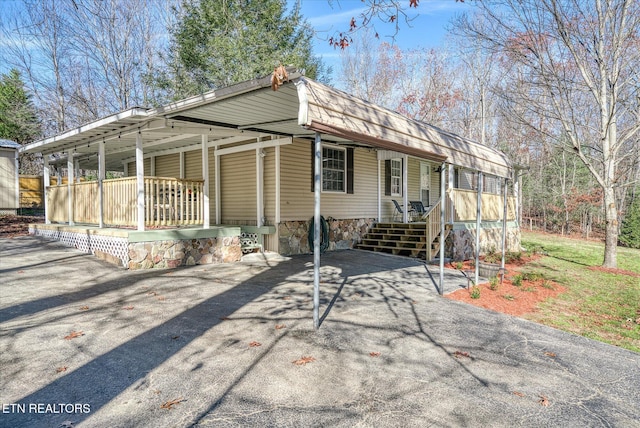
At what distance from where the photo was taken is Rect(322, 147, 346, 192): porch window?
10102mm

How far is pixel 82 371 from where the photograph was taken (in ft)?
9.81

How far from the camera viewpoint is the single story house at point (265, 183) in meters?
5.27

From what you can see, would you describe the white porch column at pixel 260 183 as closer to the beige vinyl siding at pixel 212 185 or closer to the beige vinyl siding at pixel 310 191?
the beige vinyl siding at pixel 310 191

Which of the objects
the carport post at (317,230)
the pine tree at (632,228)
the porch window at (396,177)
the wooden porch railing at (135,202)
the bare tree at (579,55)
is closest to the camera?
the carport post at (317,230)

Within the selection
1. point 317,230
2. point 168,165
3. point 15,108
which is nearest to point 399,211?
point 168,165

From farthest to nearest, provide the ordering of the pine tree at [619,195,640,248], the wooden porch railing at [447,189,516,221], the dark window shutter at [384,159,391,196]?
1. the pine tree at [619,195,640,248]
2. the dark window shutter at [384,159,391,196]
3. the wooden porch railing at [447,189,516,221]

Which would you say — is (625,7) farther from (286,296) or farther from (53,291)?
(53,291)

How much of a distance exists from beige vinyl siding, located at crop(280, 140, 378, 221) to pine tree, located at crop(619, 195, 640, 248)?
582 inches

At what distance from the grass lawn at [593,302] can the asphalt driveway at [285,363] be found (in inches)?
28.8

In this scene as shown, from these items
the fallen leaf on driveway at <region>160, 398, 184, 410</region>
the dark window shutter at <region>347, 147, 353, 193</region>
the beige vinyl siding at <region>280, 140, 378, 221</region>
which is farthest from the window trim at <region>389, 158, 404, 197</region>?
the fallen leaf on driveway at <region>160, 398, 184, 410</region>

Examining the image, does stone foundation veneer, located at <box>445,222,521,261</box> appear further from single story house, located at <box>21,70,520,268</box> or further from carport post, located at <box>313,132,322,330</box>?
carport post, located at <box>313,132,322,330</box>

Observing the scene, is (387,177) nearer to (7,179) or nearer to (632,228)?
(632,228)

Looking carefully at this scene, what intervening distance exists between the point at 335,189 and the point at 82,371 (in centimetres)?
799
